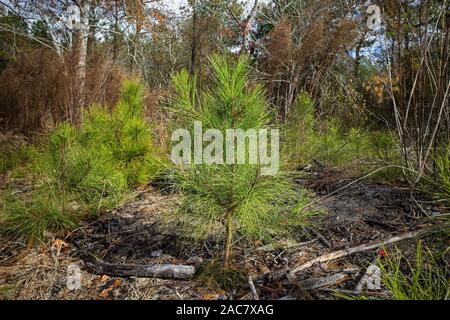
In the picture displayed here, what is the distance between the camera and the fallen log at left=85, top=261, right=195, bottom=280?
1.26 meters

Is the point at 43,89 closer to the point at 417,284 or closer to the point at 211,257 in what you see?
the point at 211,257

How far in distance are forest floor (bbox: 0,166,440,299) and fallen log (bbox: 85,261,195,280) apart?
0.02m

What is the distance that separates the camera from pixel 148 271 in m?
1.29

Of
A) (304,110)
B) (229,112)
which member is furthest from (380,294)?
(304,110)

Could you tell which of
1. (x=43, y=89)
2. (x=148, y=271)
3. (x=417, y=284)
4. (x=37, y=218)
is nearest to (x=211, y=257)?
(x=148, y=271)

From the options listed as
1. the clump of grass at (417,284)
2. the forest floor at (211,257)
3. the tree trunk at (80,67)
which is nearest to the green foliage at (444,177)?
the forest floor at (211,257)

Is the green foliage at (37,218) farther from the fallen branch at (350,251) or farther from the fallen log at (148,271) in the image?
the fallen branch at (350,251)

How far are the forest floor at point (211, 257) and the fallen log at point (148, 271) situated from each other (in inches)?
0.8

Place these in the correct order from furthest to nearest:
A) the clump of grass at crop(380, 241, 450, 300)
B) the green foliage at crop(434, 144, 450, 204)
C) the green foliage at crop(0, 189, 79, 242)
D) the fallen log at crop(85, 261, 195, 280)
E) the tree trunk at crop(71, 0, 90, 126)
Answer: the tree trunk at crop(71, 0, 90, 126)
the green foliage at crop(0, 189, 79, 242)
the green foliage at crop(434, 144, 450, 204)
the fallen log at crop(85, 261, 195, 280)
the clump of grass at crop(380, 241, 450, 300)

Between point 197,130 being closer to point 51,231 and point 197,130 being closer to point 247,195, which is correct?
A: point 247,195

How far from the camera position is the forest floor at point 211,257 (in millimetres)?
1174

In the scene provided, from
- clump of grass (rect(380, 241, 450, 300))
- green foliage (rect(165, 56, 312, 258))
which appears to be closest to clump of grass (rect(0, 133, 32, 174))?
green foliage (rect(165, 56, 312, 258))

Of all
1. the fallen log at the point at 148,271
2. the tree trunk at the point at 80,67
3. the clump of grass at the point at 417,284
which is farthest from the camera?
the tree trunk at the point at 80,67

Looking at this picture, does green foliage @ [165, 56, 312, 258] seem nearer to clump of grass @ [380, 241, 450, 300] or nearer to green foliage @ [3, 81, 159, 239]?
green foliage @ [3, 81, 159, 239]
